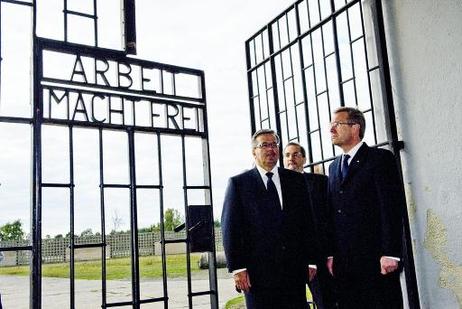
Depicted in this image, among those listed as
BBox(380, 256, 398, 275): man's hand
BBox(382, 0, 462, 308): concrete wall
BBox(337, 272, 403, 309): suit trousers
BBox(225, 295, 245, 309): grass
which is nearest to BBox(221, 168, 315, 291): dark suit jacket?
BBox(337, 272, 403, 309): suit trousers

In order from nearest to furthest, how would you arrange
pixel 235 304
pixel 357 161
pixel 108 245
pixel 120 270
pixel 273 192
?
pixel 357 161, pixel 273 192, pixel 235 304, pixel 108 245, pixel 120 270

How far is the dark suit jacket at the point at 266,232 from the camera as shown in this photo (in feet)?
8.77

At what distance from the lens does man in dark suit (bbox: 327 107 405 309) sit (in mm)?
2477

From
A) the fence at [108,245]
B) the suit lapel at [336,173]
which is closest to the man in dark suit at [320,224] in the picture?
the suit lapel at [336,173]

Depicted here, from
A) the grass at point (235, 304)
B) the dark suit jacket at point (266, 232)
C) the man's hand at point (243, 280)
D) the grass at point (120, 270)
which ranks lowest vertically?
the grass at point (120, 270)

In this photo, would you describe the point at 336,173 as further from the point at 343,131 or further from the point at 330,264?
the point at 330,264

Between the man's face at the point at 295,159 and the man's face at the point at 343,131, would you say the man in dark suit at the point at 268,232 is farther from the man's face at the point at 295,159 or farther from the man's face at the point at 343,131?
the man's face at the point at 295,159

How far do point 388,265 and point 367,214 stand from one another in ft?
1.04

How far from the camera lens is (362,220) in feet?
8.54

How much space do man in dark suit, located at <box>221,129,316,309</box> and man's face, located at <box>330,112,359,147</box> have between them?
1.26 feet

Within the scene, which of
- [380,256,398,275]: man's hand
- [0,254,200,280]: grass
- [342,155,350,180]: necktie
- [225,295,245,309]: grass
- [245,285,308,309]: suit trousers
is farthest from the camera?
[0,254,200,280]: grass

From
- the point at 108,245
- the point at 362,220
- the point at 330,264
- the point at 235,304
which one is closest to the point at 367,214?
the point at 362,220

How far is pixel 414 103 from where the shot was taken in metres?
3.31

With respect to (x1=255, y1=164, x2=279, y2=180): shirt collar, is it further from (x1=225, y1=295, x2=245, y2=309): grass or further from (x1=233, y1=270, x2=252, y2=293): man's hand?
(x1=225, y1=295, x2=245, y2=309): grass
